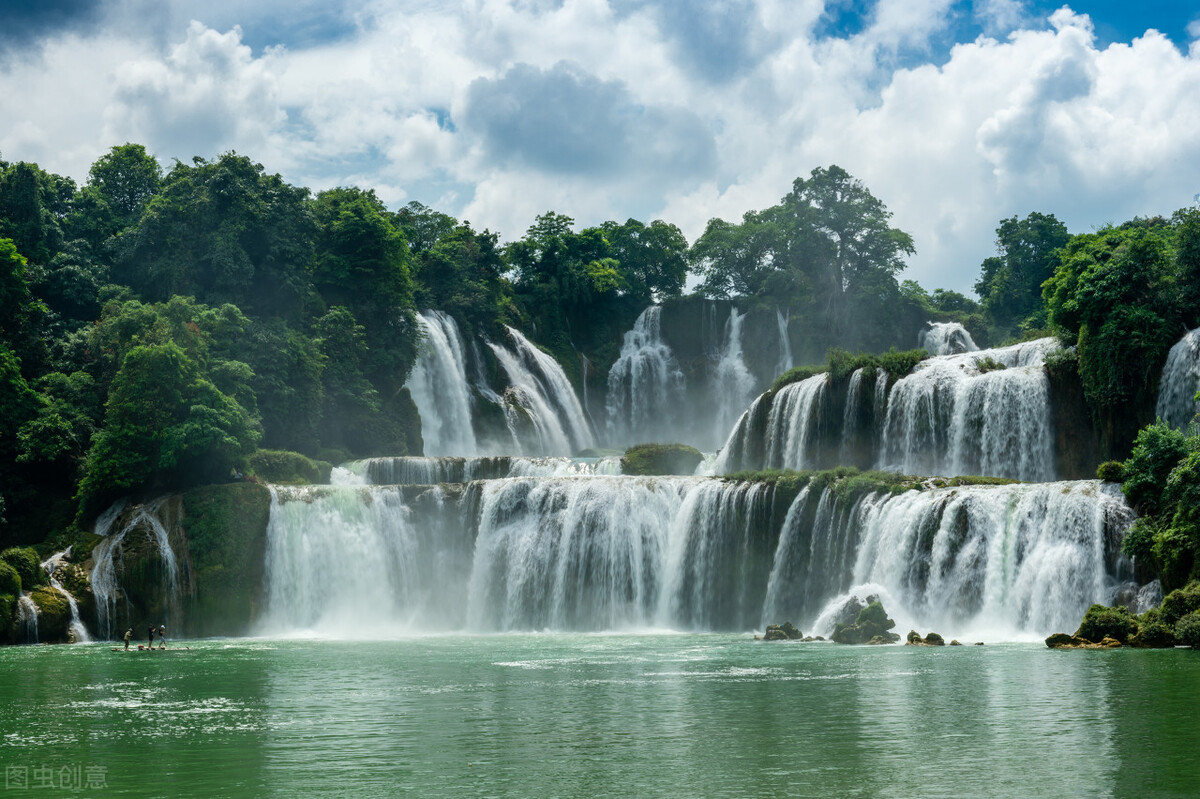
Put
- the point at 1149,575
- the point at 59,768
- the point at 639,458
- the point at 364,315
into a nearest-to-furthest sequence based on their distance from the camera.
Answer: the point at 59,768, the point at 1149,575, the point at 639,458, the point at 364,315

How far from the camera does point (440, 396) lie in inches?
2436

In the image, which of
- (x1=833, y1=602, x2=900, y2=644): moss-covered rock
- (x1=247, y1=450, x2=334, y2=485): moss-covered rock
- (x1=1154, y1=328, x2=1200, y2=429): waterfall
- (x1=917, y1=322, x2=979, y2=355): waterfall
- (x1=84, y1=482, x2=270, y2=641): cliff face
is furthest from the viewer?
(x1=917, y1=322, x2=979, y2=355): waterfall

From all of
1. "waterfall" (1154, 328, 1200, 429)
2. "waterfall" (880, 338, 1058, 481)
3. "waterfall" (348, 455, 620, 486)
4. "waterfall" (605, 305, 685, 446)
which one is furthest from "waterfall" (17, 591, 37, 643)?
"waterfall" (605, 305, 685, 446)

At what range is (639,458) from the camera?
49.2 metres

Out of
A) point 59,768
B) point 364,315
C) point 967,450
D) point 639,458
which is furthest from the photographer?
point 364,315

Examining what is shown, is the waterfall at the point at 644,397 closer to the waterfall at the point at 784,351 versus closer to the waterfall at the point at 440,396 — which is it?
the waterfall at the point at 784,351

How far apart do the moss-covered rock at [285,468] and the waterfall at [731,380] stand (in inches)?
1203

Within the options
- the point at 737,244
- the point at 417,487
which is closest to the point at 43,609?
the point at 417,487

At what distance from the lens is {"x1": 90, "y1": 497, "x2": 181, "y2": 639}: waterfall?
37.9 meters

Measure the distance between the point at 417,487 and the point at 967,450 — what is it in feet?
69.9

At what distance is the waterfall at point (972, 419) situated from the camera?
39094 millimetres

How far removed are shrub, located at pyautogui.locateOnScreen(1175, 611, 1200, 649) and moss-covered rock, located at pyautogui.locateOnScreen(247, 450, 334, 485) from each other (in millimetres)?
32621

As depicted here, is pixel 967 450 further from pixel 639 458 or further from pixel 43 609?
pixel 43 609

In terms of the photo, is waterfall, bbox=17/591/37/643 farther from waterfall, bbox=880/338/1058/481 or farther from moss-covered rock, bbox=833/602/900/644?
waterfall, bbox=880/338/1058/481
